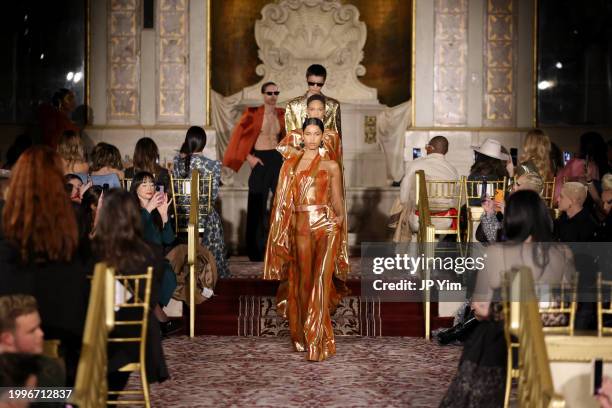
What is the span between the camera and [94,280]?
514cm

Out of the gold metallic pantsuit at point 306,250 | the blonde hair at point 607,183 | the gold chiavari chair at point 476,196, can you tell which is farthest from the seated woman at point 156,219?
the blonde hair at point 607,183

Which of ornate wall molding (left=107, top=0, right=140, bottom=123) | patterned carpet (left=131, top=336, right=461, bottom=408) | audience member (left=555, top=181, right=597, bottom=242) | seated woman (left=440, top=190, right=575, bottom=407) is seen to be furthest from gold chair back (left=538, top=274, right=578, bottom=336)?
ornate wall molding (left=107, top=0, right=140, bottom=123)

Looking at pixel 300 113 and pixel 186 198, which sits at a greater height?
pixel 300 113

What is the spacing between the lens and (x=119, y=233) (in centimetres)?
588

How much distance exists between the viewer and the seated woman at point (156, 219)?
8.38 metres

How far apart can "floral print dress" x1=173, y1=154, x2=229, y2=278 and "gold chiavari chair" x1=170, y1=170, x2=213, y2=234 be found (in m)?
0.05

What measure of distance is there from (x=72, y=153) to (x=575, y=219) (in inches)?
163

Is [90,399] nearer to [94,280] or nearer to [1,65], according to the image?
[94,280]

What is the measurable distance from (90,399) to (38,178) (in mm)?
1316

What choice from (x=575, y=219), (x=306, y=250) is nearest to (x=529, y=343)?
(x=575, y=219)

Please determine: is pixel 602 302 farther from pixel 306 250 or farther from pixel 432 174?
pixel 432 174

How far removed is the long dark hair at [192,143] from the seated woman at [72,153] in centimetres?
113

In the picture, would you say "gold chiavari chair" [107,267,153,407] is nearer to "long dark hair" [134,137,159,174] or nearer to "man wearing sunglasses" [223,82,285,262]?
"long dark hair" [134,137,159,174]

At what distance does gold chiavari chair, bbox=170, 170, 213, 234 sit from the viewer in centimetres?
1010
